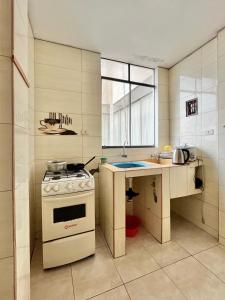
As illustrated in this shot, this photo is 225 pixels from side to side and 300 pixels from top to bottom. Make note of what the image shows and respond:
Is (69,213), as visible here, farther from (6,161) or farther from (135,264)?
(6,161)

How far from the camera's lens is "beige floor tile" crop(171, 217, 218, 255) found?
1.81 metres

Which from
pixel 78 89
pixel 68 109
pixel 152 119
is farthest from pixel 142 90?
pixel 68 109

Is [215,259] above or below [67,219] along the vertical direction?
below

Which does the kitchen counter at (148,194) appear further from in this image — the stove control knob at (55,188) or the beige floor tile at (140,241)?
the stove control knob at (55,188)

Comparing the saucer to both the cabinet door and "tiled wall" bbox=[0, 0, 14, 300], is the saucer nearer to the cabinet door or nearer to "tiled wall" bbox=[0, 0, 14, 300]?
"tiled wall" bbox=[0, 0, 14, 300]

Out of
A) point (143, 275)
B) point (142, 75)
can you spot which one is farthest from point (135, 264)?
point (142, 75)

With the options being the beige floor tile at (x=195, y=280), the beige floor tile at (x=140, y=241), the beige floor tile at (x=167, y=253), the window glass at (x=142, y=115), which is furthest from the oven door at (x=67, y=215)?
the window glass at (x=142, y=115)

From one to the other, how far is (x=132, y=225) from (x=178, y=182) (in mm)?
903

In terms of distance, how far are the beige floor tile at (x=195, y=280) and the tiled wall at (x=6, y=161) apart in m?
1.35

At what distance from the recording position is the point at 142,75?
2787mm

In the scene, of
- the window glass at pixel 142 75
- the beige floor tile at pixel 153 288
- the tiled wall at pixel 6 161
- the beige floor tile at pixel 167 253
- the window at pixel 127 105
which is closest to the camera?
the tiled wall at pixel 6 161

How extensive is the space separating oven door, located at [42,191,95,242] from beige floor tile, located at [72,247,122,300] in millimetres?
342

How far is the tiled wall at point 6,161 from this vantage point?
0.64 m

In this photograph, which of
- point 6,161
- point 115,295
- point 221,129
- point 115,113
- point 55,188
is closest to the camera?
point 6,161
